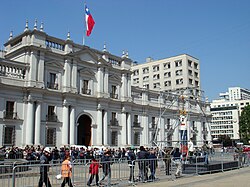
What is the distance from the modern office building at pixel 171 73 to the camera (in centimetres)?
7244

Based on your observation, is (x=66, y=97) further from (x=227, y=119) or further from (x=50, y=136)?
(x=227, y=119)

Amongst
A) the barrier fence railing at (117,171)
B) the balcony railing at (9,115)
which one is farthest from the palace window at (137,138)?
the barrier fence railing at (117,171)

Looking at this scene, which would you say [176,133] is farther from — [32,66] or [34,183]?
[34,183]

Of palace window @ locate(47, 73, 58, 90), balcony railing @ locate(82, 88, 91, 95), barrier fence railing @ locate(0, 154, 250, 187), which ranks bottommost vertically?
barrier fence railing @ locate(0, 154, 250, 187)

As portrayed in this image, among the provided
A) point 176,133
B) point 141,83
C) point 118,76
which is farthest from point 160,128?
point 141,83

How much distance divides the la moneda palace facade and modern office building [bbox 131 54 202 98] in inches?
1140

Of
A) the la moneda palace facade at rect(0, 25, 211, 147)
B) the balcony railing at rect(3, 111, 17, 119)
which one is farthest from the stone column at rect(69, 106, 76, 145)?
the balcony railing at rect(3, 111, 17, 119)

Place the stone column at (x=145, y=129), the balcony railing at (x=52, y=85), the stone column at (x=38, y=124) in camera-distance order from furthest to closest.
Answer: the stone column at (x=145, y=129)
the balcony railing at (x=52, y=85)
the stone column at (x=38, y=124)

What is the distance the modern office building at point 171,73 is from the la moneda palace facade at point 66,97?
29.0m

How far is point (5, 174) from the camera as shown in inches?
520

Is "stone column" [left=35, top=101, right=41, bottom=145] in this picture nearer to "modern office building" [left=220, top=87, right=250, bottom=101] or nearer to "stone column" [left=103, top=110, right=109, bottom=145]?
"stone column" [left=103, top=110, right=109, bottom=145]

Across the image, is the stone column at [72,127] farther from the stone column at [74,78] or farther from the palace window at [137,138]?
the palace window at [137,138]

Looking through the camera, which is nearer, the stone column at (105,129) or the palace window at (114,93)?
the stone column at (105,129)

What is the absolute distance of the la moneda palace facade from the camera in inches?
1193
